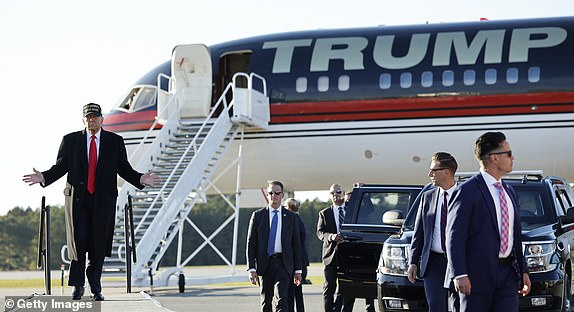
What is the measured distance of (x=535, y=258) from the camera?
10461 millimetres

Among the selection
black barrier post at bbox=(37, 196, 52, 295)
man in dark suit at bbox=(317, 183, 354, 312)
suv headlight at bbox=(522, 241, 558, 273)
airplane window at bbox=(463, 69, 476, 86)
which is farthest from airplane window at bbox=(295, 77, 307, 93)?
suv headlight at bbox=(522, 241, 558, 273)

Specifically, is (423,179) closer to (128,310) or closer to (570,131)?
(570,131)

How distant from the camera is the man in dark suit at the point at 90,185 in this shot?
9.69 m

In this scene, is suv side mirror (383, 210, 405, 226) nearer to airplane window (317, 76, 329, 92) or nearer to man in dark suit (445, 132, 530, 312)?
man in dark suit (445, 132, 530, 312)

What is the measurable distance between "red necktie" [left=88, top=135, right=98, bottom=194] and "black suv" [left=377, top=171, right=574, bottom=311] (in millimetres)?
2985

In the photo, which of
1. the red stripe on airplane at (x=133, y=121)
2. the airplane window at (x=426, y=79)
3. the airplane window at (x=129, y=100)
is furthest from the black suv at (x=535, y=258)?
the airplane window at (x=129, y=100)

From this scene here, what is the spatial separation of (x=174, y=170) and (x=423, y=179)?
216 inches

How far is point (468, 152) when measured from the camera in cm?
2211

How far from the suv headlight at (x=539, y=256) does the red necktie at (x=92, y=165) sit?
155 inches

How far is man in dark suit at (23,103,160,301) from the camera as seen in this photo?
9688 millimetres

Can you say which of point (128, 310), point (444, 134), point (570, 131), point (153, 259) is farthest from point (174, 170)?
point (128, 310)

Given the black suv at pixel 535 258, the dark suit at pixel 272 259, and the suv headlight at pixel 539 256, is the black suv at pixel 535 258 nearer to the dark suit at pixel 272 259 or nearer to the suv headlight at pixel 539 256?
the suv headlight at pixel 539 256

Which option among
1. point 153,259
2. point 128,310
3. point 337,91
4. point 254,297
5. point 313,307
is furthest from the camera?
point 337,91

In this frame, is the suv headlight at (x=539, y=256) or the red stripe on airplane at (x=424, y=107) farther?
the red stripe on airplane at (x=424, y=107)
